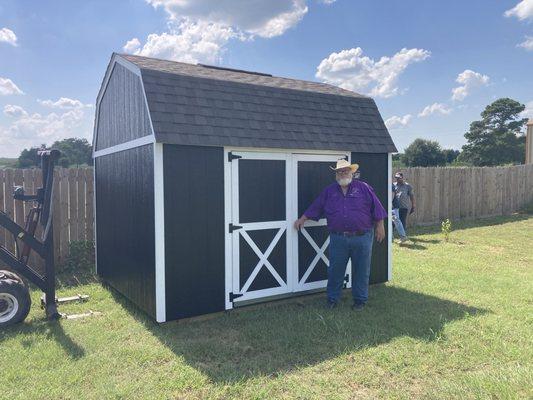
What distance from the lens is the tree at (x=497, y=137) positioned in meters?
44.5

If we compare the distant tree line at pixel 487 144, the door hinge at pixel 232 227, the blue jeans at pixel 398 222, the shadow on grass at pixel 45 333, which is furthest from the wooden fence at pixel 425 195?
the distant tree line at pixel 487 144

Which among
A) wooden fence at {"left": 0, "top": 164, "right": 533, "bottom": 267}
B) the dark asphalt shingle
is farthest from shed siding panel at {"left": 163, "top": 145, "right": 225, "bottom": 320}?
wooden fence at {"left": 0, "top": 164, "right": 533, "bottom": 267}

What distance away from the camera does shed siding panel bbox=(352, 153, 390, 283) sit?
639cm

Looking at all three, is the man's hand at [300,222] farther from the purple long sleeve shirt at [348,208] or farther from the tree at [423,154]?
the tree at [423,154]

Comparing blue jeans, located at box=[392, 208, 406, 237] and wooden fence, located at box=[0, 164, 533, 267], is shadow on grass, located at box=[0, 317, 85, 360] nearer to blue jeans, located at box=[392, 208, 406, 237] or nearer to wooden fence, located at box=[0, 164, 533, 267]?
wooden fence, located at box=[0, 164, 533, 267]

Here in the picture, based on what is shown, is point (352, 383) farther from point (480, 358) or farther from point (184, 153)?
point (184, 153)

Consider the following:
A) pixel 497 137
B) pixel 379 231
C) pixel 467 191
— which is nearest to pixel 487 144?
pixel 497 137

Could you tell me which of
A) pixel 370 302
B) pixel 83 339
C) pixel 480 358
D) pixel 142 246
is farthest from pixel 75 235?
pixel 480 358

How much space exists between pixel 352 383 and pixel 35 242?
414 cm

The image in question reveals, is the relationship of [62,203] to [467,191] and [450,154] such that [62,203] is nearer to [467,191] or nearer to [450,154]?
[467,191]

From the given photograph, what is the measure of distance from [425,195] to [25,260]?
445 inches

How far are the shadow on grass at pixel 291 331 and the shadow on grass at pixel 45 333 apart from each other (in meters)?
0.83

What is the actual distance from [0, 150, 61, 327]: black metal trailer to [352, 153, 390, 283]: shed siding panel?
14.1ft

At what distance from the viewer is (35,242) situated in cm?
532
